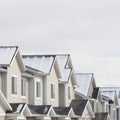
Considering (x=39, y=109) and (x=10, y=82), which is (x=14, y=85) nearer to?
(x=10, y=82)

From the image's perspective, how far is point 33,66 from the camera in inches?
1895

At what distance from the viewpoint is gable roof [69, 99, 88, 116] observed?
2122 inches

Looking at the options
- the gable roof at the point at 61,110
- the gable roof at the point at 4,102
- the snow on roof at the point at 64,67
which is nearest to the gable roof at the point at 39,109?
the gable roof at the point at 61,110

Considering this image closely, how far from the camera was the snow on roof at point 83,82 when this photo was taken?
62.8 metres

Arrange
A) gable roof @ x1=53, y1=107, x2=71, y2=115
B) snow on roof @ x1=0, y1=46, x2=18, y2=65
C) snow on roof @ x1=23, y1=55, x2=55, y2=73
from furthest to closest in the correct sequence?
gable roof @ x1=53, y1=107, x2=71, y2=115, snow on roof @ x1=23, y1=55, x2=55, y2=73, snow on roof @ x1=0, y1=46, x2=18, y2=65

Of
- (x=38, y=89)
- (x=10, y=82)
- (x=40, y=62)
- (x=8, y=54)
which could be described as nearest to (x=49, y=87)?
(x=38, y=89)

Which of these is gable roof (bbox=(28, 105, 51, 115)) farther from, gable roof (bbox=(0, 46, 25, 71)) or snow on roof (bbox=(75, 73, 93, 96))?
snow on roof (bbox=(75, 73, 93, 96))

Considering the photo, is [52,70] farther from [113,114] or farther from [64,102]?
[113,114]

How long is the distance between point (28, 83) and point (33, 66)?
9.74 feet

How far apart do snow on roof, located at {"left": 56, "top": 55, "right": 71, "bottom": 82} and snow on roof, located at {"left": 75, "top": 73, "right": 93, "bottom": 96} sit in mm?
7586

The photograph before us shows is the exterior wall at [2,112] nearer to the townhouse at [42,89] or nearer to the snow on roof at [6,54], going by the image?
the townhouse at [42,89]

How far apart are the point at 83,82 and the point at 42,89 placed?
16.2m

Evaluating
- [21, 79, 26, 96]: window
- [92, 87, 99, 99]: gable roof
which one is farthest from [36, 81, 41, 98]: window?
[92, 87, 99, 99]: gable roof

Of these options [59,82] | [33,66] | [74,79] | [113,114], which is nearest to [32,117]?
[33,66]
